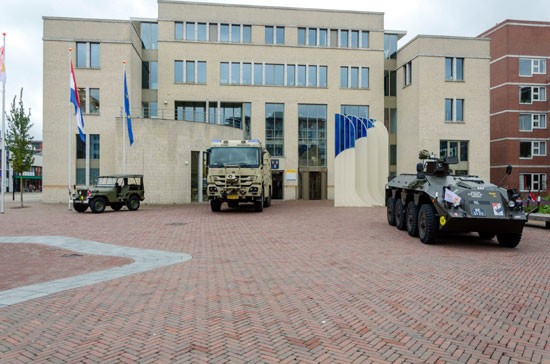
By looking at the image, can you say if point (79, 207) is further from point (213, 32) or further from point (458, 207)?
point (213, 32)

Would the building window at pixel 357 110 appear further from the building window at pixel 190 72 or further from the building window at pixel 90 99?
the building window at pixel 90 99

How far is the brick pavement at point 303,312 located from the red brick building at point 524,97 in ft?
113

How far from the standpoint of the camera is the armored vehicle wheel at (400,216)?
13.2m

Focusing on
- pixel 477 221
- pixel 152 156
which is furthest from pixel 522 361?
pixel 152 156

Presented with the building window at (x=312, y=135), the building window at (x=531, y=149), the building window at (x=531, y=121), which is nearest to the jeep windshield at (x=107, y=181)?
the building window at (x=312, y=135)

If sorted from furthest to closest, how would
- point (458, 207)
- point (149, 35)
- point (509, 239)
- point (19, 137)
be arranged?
point (149, 35)
point (19, 137)
point (509, 239)
point (458, 207)

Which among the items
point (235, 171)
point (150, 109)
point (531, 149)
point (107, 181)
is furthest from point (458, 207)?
point (531, 149)

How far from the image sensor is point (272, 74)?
32875 mm

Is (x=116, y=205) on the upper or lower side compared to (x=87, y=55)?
lower

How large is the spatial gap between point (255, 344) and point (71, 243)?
8274mm

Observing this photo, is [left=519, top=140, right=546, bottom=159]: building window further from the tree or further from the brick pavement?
the tree

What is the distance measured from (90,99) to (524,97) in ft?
125

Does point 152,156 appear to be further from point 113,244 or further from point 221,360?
point 221,360

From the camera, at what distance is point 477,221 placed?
986 cm
